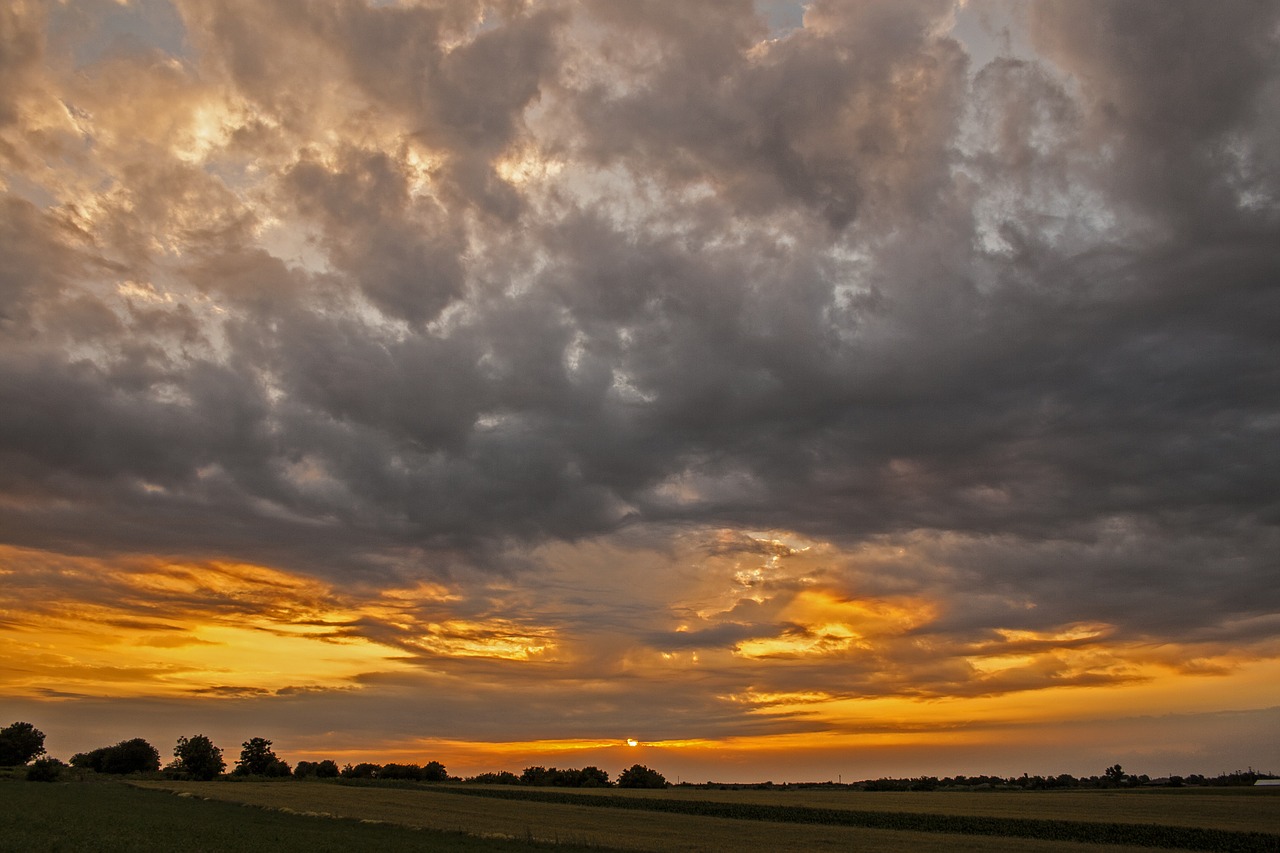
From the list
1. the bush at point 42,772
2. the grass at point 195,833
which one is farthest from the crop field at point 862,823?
the bush at point 42,772

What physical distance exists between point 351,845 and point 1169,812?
81395 millimetres

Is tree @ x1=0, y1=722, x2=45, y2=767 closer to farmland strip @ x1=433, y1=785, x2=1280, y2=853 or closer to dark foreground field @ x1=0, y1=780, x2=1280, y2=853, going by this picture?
dark foreground field @ x1=0, y1=780, x2=1280, y2=853

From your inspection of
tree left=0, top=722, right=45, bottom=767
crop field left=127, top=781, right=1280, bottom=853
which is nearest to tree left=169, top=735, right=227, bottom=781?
tree left=0, top=722, right=45, bottom=767

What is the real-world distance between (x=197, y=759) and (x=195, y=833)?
563 ft

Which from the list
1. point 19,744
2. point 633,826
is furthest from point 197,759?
point 633,826

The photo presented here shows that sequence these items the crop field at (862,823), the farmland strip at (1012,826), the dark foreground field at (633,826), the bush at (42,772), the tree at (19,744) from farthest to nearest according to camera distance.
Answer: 1. the tree at (19,744)
2. the bush at (42,772)
3. the farmland strip at (1012,826)
4. the crop field at (862,823)
5. the dark foreground field at (633,826)

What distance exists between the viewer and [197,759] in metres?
197

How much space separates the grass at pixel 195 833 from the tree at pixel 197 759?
13209cm

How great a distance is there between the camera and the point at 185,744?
→ 199750 millimetres

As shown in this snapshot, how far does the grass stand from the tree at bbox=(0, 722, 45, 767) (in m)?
135

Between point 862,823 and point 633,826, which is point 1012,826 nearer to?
point 862,823

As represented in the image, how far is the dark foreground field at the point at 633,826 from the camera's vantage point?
176ft

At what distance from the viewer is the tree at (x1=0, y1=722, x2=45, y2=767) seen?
7160 inches

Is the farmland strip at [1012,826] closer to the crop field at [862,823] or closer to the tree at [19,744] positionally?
the crop field at [862,823]
